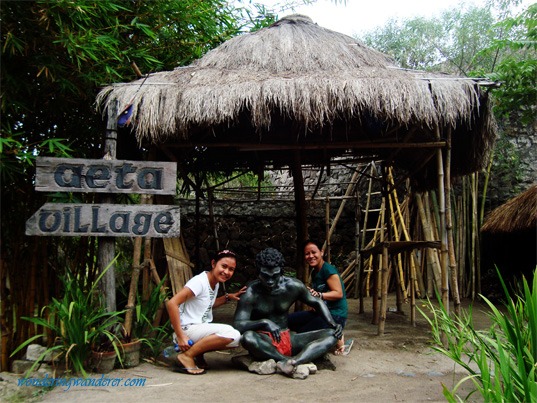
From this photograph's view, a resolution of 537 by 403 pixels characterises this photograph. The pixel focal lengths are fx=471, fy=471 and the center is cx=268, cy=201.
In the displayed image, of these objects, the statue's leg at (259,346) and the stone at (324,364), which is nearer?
the statue's leg at (259,346)

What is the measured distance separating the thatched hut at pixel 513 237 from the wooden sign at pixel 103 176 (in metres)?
4.95

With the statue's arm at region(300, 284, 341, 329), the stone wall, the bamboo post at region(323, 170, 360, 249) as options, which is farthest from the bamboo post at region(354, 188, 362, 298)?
the statue's arm at region(300, 284, 341, 329)

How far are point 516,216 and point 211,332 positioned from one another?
490cm

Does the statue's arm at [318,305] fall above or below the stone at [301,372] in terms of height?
above

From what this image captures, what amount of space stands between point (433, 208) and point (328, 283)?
3.82m

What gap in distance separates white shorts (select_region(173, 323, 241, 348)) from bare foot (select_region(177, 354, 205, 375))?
144 millimetres

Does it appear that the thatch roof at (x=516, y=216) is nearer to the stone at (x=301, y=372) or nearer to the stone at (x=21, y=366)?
the stone at (x=301, y=372)

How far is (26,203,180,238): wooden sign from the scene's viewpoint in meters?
3.66

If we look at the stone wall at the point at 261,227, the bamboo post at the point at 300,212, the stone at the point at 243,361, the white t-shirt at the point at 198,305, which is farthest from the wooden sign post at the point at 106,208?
the stone wall at the point at 261,227

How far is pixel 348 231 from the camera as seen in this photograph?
8.48 metres

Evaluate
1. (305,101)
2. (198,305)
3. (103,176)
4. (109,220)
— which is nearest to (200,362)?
(198,305)

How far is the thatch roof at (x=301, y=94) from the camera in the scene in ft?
14.3

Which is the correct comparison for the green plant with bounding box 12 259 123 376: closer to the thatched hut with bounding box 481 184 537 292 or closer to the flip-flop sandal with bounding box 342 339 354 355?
the flip-flop sandal with bounding box 342 339 354 355

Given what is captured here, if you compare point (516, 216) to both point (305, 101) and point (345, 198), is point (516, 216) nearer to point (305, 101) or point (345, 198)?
point (345, 198)
